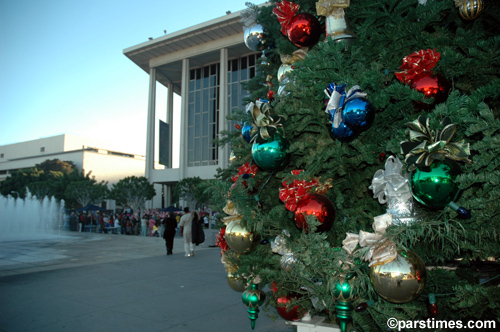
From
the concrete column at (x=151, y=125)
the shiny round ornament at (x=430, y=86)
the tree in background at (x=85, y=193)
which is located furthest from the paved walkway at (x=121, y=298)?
the tree in background at (x=85, y=193)

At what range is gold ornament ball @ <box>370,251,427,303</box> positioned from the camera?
136 centimetres

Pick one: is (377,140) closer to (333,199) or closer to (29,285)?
(333,199)

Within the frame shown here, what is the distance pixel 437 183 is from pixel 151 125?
144 ft

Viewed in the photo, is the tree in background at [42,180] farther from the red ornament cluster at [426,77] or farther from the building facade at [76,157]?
the red ornament cluster at [426,77]

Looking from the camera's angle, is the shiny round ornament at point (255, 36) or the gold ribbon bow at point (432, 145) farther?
the shiny round ornament at point (255, 36)

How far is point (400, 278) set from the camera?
1357 mm

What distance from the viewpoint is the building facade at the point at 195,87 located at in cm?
3838

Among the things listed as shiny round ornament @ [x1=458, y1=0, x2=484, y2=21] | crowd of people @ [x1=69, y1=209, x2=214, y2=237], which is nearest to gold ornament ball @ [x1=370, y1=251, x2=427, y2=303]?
shiny round ornament @ [x1=458, y1=0, x2=484, y2=21]

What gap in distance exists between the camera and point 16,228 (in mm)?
20422

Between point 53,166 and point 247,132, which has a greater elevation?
point 53,166

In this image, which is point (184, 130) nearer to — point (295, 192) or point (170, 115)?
point (170, 115)

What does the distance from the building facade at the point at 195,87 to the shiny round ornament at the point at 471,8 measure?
35292 mm

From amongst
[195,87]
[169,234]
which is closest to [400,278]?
[169,234]

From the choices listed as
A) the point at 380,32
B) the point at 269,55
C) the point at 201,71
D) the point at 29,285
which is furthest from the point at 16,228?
the point at 201,71
